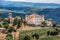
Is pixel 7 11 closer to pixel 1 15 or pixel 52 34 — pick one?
pixel 1 15

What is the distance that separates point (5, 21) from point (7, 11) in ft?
1.42

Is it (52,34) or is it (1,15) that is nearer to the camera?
(52,34)

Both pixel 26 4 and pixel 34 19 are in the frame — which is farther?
pixel 34 19

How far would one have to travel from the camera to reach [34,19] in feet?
34.4

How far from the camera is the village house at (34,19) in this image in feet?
32.6

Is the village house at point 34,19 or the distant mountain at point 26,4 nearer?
the distant mountain at point 26,4

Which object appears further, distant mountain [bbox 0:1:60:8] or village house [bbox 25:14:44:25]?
village house [bbox 25:14:44:25]

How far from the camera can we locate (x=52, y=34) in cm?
753

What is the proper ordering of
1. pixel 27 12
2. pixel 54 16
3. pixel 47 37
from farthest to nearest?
pixel 27 12
pixel 54 16
pixel 47 37

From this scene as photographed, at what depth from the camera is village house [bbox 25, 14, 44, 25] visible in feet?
32.6

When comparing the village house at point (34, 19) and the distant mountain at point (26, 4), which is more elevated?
the distant mountain at point (26, 4)

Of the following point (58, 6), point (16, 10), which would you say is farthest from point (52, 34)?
point (16, 10)

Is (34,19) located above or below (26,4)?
below

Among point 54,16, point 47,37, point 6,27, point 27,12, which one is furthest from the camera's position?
point 27,12
